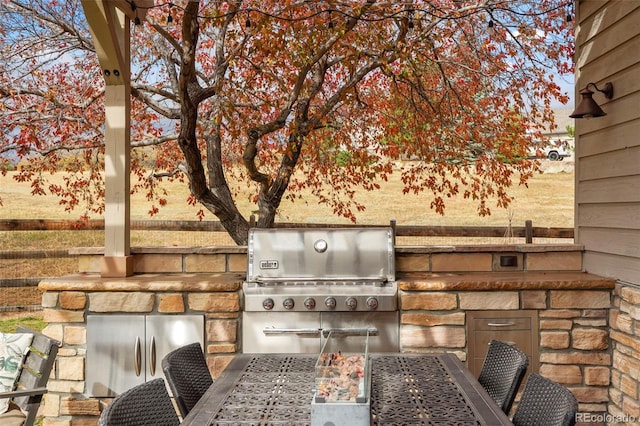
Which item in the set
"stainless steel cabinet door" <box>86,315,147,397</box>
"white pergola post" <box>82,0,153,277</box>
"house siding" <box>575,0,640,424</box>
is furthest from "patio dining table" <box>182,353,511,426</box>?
"white pergola post" <box>82,0,153,277</box>

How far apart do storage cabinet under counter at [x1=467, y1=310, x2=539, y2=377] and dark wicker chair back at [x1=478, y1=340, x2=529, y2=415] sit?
0.93 m

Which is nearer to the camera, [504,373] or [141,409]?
[141,409]

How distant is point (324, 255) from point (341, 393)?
182cm

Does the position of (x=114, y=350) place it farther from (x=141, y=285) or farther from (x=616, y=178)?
(x=616, y=178)

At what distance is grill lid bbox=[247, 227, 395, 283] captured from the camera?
10.4 feet

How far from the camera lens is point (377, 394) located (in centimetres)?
176

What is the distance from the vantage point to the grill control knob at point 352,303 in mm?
3035

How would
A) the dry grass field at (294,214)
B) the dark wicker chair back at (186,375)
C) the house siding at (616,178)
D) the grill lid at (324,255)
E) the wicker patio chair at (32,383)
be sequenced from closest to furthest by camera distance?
the dark wicker chair back at (186,375), the wicker patio chair at (32,383), the house siding at (616,178), the grill lid at (324,255), the dry grass field at (294,214)

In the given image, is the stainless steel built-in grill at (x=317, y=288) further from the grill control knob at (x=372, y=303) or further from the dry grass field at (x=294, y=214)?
the dry grass field at (x=294, y=214)

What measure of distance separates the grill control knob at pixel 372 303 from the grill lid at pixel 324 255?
16 centimetres

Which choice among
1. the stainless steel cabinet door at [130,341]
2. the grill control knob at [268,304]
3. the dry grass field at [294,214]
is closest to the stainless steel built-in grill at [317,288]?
the grill control knob at [268,304]

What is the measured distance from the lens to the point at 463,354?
3.09 meters

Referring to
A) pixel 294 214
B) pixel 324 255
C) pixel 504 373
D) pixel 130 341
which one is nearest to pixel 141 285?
pixel 130 341

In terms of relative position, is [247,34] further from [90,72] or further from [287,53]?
[90,72]
